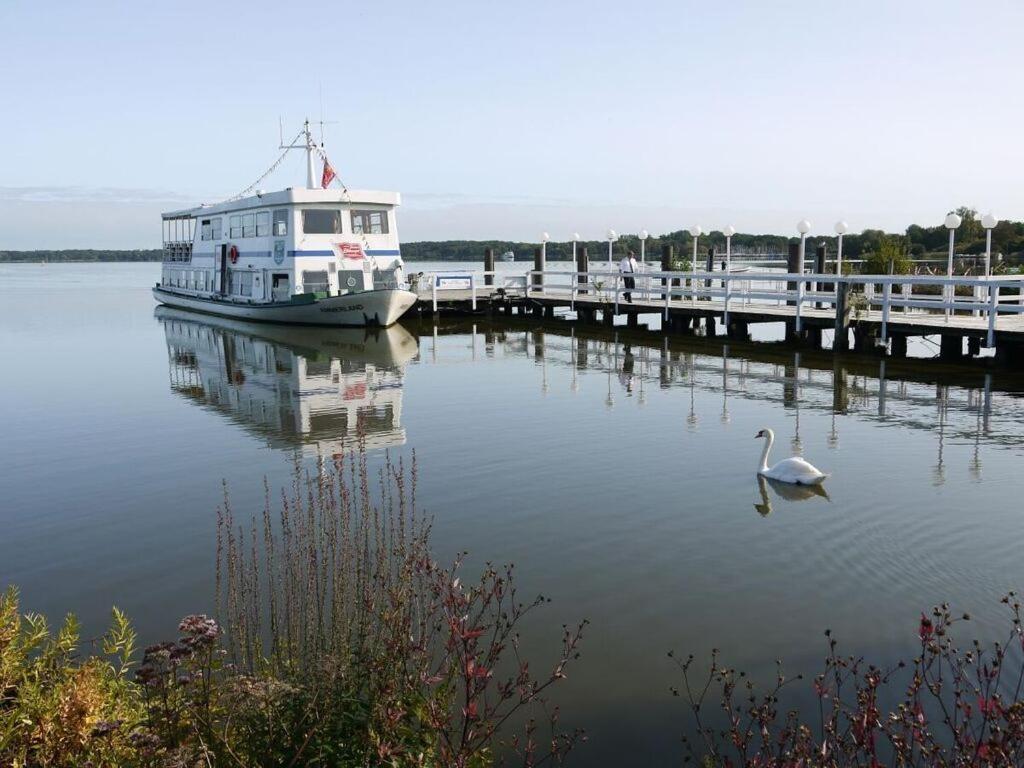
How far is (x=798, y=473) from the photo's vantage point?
10.5m

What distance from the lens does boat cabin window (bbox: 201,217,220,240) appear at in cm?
3706

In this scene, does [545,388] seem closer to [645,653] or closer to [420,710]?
[645,653]

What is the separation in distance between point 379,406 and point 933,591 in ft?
36.2

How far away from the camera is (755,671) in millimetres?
6113

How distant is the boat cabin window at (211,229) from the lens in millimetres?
37062

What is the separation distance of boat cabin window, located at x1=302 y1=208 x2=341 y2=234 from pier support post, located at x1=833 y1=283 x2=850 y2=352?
1594cm

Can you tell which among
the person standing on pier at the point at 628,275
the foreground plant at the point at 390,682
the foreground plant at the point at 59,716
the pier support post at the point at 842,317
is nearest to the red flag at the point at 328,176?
the person standing on pier at the point at 628,275

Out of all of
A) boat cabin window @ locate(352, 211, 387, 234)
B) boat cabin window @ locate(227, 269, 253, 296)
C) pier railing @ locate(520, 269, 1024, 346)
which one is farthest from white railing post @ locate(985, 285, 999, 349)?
boat cabin window @ locate(227, 269, 253, 296)

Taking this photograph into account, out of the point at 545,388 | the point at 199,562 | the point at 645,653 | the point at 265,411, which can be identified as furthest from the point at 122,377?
the point at 645,653

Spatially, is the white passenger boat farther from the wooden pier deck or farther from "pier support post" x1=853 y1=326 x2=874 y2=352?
"pier support post" x1=853 y1=326 x2=874 y2=352

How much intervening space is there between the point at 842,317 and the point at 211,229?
25223 millimetres

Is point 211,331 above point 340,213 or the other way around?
the other way around

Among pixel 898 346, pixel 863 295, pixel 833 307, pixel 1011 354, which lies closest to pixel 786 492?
pixel 1011 354

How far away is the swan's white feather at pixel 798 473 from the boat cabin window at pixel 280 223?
23163mm
